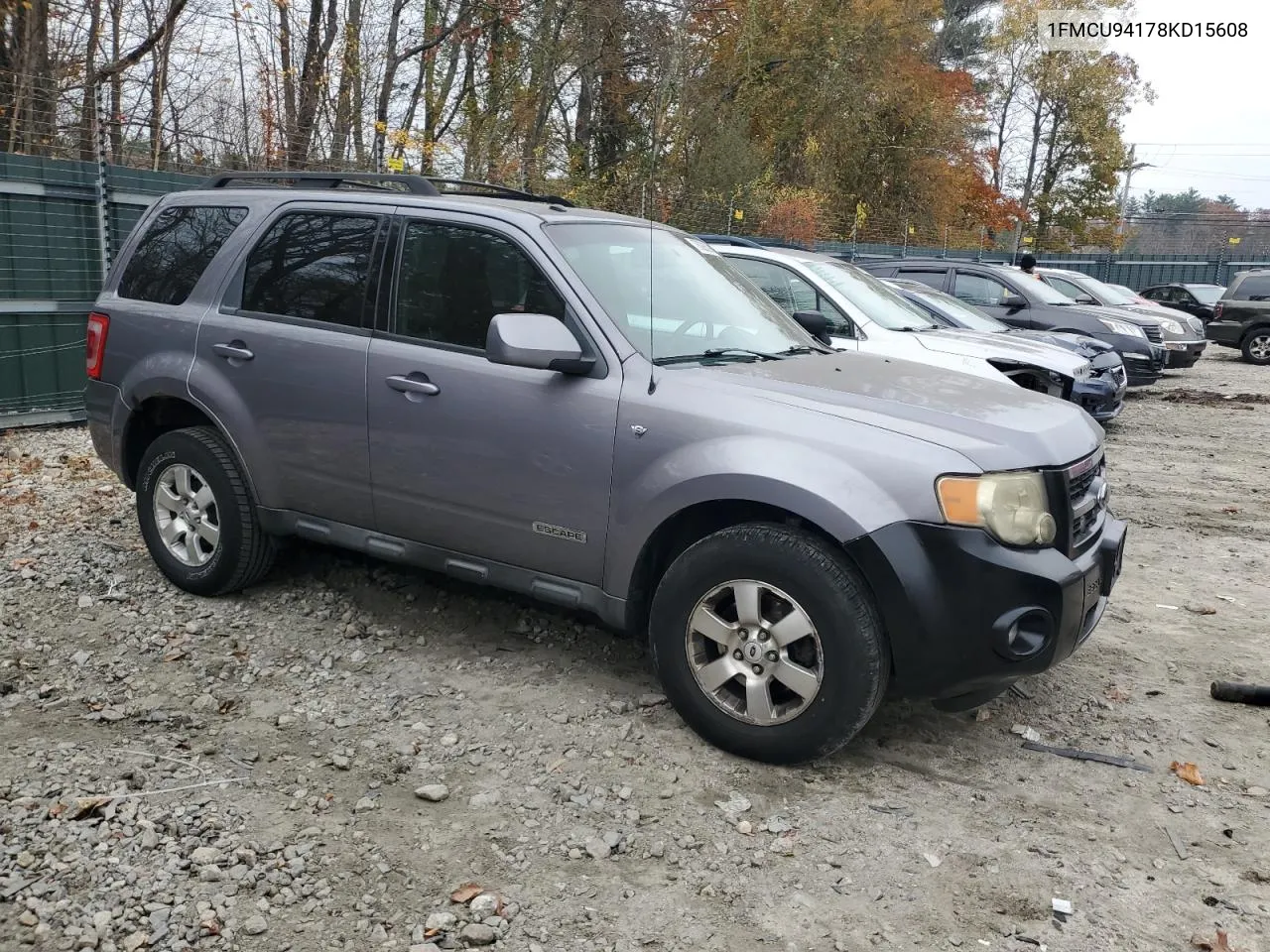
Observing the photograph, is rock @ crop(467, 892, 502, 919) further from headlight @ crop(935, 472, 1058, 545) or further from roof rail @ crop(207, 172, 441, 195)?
roof rail @ crop(207, 172, 441, 195)

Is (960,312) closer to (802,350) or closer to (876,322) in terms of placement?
(876,322)

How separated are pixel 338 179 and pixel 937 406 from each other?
115 inches

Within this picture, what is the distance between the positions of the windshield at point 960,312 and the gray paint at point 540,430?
6223mm

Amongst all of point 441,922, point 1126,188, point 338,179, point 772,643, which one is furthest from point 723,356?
point 1126,188

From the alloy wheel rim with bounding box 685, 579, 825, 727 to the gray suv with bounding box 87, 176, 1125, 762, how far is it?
0.01 meters

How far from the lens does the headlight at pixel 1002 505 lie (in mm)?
3289

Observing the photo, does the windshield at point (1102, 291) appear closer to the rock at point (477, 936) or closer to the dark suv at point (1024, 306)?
the dark suv at point (1024, 306)

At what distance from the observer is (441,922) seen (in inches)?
109

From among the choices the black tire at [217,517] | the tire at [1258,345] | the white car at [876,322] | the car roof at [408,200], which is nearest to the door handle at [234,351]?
the black tire at [217,517]

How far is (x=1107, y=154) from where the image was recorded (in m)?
44.8

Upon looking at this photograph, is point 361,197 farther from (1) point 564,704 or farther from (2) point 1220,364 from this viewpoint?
(2) point 1220,364

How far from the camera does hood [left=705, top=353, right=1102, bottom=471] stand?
3443 millimetres

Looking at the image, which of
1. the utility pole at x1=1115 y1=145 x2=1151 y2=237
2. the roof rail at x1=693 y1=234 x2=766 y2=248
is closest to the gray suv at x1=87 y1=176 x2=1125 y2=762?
the roof rail at x1=693 y1=234 x2=766 y2=248

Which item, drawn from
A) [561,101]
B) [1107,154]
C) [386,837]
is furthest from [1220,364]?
[1107,154]
